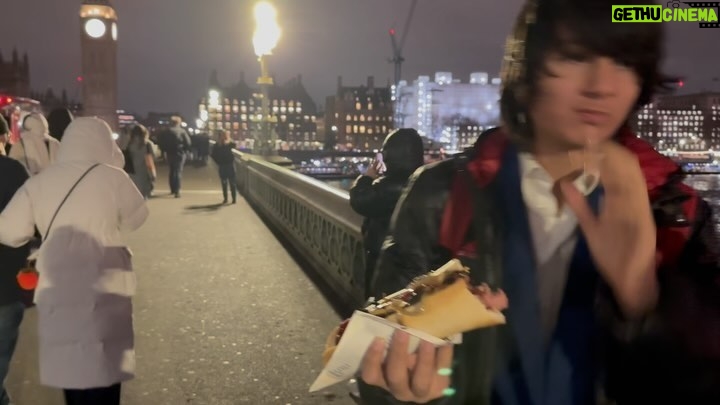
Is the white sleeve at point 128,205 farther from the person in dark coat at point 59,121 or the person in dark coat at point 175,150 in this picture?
the person in dark coat at point 175,150

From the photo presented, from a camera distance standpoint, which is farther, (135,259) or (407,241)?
(135,259)

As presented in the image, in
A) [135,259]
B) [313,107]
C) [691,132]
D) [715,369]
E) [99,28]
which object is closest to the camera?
[715,369]

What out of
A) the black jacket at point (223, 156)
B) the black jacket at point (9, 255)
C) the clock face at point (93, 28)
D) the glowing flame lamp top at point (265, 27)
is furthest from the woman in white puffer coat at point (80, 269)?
the clock face at point (93, 28)

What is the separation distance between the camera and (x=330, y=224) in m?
9.46

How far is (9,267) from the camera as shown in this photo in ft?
14.7

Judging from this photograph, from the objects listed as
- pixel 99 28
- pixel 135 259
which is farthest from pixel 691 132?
pixel 135 259

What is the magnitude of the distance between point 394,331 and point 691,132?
149 m

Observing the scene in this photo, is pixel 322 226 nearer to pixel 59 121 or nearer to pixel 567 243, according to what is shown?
pixel 59 121

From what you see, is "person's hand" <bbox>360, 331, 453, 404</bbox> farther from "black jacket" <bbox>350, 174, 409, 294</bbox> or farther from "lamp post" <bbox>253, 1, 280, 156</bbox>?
"lamp post" <bbox>253, 1, 280, 156</bbox>

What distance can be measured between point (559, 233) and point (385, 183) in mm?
3617

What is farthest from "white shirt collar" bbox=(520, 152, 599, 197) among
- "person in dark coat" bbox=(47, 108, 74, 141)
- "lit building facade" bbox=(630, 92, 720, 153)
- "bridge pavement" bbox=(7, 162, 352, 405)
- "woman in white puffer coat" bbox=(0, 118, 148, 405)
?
"lit building facade" bbox=(630, 92, 720, 153)

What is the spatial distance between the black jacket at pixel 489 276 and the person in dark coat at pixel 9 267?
3475mm

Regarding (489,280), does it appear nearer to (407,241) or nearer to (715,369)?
(407,241)

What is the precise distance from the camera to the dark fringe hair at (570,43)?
152 cm
